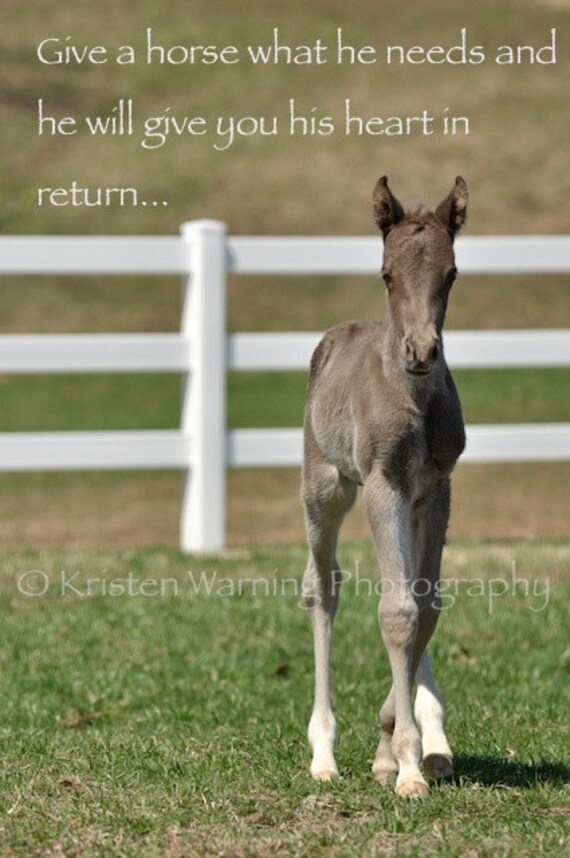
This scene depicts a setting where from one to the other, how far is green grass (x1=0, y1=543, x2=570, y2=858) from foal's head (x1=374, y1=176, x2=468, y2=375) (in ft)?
4.44

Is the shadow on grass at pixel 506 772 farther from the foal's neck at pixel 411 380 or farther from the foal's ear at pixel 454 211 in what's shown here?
the foal's ear at pixel 454 211

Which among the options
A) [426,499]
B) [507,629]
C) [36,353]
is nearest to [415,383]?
[426,499]

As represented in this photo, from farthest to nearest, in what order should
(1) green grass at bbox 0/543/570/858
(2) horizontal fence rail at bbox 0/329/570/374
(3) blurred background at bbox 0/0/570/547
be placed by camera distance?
(3) blurred background at bbox 0/0/570/547
(2) horizontal fence rail at bbox 0/329/570/374
(1) green grass at bbox 0/543/570/858

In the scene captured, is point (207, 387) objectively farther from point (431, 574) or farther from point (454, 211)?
point (454, 211)

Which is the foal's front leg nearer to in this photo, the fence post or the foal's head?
the foal's head

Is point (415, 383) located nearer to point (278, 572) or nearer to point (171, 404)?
point (278, 572)

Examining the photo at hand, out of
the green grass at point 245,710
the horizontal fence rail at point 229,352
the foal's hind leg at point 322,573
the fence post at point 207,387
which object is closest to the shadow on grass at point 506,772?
the green grass at point 245,710

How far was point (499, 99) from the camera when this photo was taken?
3403 cm

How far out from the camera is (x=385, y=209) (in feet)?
16.9

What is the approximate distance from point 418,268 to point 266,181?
86.0 feet

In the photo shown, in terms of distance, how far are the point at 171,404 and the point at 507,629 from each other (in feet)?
42.3

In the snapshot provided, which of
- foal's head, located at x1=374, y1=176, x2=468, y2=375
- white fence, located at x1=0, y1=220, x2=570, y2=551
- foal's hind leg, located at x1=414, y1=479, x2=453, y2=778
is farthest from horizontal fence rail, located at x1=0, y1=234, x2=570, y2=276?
foal's head, located at x1=374, y1=176, x2=468, y2=375

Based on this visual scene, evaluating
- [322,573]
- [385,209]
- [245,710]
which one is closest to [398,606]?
[322,573]

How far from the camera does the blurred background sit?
17641 millimetres
